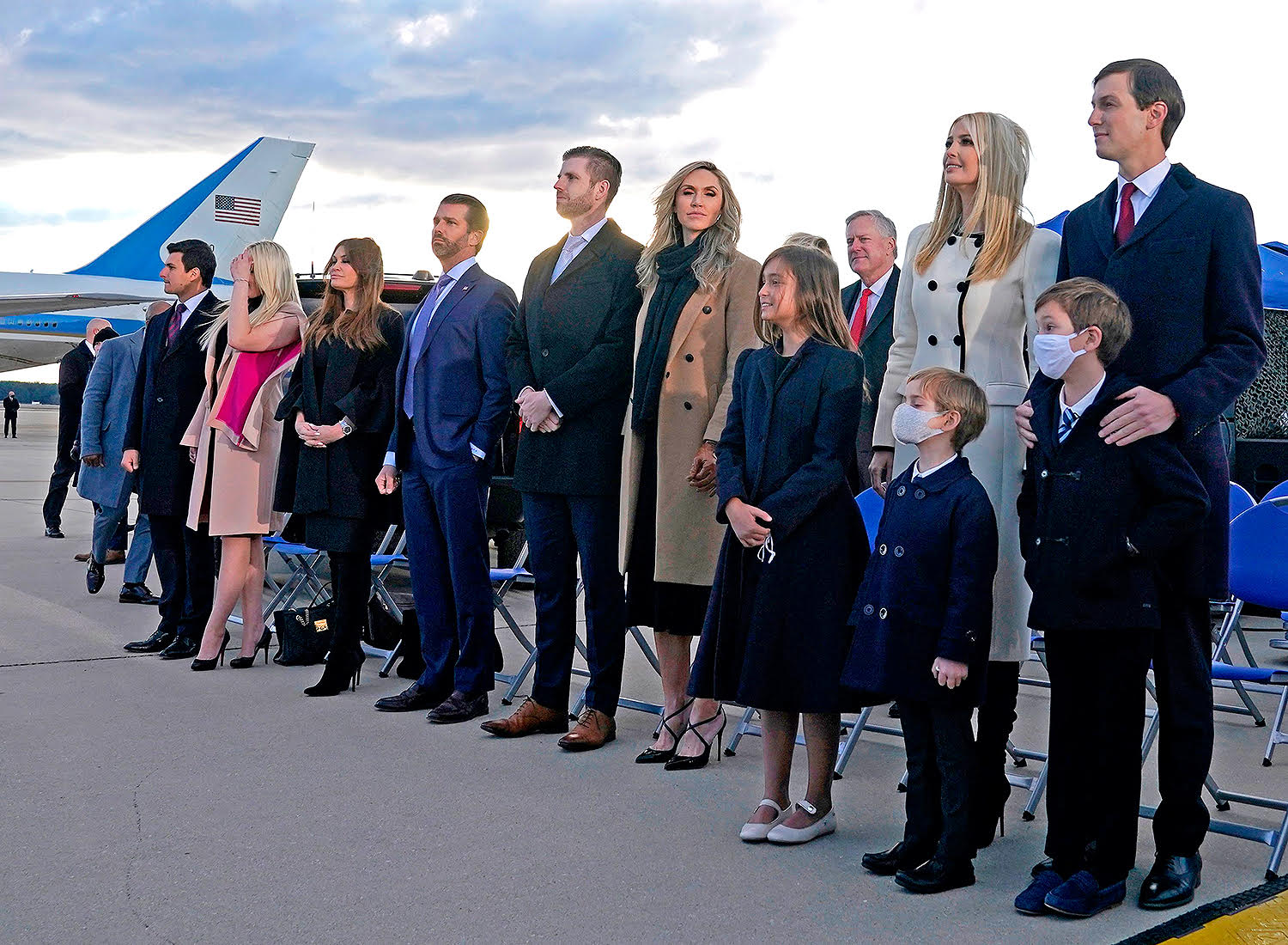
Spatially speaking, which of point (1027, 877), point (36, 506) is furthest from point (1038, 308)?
point (36, 506)

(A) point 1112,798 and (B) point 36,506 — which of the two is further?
(B) point 36,506

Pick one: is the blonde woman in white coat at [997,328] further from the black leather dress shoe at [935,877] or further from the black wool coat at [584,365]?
the black wool coat at [584,365]

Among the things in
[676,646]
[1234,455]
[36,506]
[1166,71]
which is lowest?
[36,506]

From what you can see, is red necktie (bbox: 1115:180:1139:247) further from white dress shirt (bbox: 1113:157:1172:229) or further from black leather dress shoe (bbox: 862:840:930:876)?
black leather dress shoe (bbox: 862:840:930:876)

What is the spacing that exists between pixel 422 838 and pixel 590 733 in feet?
3.89

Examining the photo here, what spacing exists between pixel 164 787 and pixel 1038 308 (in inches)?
114

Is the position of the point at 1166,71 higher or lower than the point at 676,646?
higher

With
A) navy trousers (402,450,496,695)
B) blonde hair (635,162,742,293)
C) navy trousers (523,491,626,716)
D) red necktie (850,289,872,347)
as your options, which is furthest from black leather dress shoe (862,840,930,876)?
red necktie (850,289,872,347)

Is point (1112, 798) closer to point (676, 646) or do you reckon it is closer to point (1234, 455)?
point (676, 646)

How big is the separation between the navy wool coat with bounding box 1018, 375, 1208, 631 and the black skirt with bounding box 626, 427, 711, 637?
5.60ft

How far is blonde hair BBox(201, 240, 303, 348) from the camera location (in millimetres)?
6051

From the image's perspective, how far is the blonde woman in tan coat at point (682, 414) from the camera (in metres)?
4.40

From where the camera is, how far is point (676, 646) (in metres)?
4.61

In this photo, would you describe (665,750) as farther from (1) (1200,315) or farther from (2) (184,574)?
(2) (184,574)
